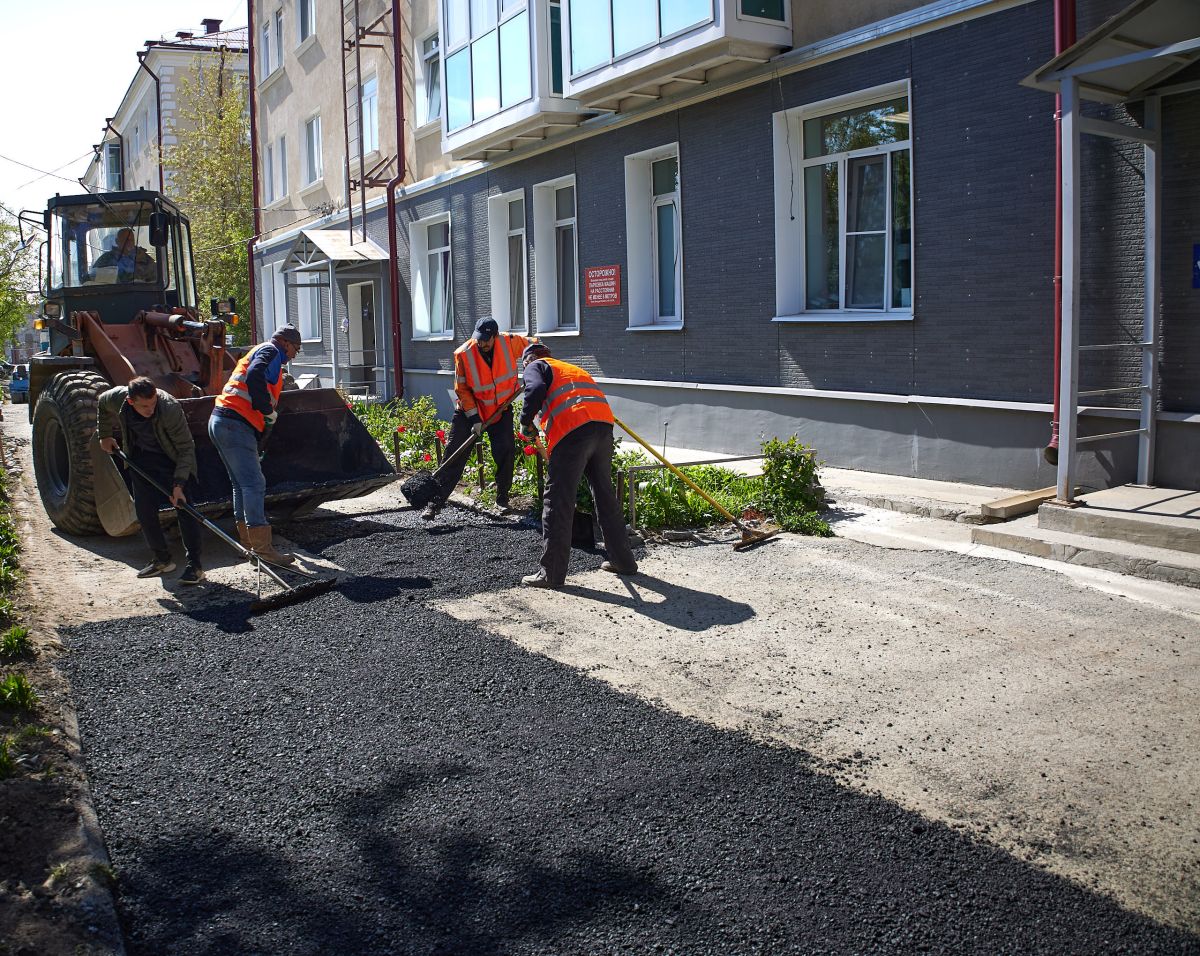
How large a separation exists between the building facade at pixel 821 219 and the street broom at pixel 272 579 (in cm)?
558

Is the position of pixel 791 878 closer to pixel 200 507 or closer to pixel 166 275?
pixel 200 507

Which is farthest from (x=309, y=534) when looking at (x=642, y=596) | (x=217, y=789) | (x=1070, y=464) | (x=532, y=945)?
(x=532, y=945)

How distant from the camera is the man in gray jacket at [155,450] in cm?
758

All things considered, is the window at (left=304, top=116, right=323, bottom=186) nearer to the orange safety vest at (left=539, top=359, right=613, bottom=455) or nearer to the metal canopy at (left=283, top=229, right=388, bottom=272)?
the metal canopy at (left=283, top=229, right=388, bottom=272)

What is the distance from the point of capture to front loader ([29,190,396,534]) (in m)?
8.80

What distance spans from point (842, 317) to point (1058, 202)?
268cm

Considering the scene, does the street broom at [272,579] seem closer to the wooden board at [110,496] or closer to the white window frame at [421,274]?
the wooden board at [110,496]

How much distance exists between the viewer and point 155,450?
Answer: 7.80 metres

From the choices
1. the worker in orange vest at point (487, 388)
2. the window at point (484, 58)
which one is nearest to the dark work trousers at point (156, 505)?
the worker in orange vest at point (487, 388)

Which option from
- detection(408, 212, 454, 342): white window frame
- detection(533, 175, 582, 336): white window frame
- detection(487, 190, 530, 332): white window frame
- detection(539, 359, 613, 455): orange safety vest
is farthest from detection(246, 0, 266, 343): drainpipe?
detection(539, 359, 613, 455): orange safety vest

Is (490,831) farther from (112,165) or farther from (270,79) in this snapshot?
(112,165)

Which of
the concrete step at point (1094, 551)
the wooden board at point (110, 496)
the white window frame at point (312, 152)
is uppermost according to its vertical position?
the white window frame at point (312, 152)

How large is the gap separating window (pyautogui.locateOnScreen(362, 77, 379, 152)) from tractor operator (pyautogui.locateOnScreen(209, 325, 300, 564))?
1445 centimetres

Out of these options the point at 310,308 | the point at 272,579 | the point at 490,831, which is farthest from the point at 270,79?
the point at 490,831
